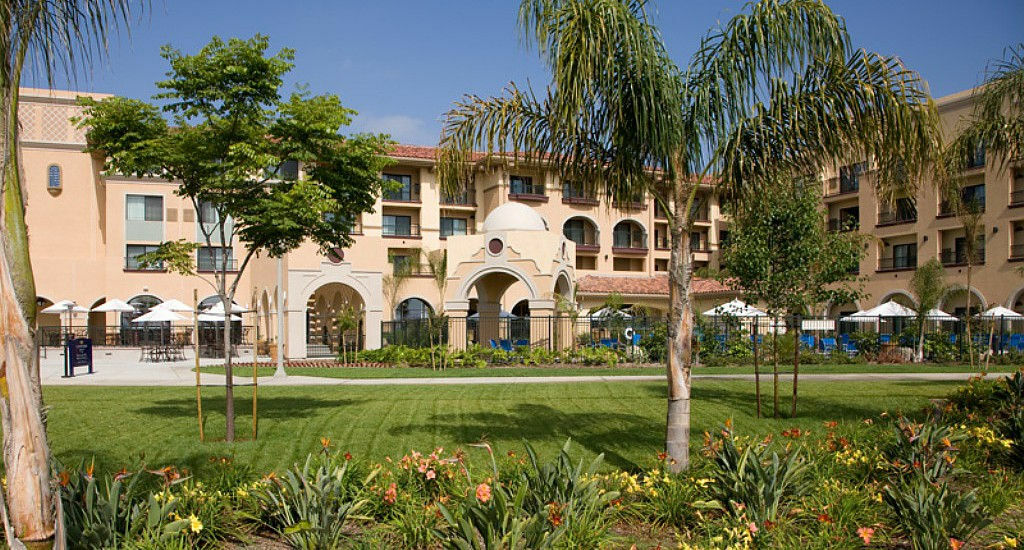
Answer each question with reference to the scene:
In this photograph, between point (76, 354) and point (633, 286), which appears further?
point (633, 286)

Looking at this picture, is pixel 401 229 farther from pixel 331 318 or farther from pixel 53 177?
pixel 53 177

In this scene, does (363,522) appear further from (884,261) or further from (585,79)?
(884,261)

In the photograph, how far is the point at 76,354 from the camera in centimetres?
2395

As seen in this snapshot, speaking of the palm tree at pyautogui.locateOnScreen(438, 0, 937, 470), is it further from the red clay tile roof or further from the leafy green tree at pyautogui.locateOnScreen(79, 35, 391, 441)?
the red clay tile roof

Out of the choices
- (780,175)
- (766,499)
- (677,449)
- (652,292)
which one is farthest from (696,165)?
(652,292)

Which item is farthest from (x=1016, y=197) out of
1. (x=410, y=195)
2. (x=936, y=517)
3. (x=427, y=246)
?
(x=936, y=517)

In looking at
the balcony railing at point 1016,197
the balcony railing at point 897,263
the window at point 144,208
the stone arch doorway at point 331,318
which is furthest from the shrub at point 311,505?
the window at point 144,208

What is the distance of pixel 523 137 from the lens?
9.29 metres

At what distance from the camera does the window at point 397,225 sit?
5144cm

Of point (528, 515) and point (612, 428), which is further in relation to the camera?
point (612, 428)

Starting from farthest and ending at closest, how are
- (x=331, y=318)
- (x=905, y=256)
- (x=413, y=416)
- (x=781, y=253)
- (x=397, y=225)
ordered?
(x=397, y=225) → (x=905, y=256) → (x=331, y=318) → (x=781, y=253) → (x=413, y=416)

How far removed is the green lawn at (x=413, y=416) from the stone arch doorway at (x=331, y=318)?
1340cm

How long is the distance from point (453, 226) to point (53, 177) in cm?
2391

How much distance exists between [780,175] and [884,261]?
42.7 m
